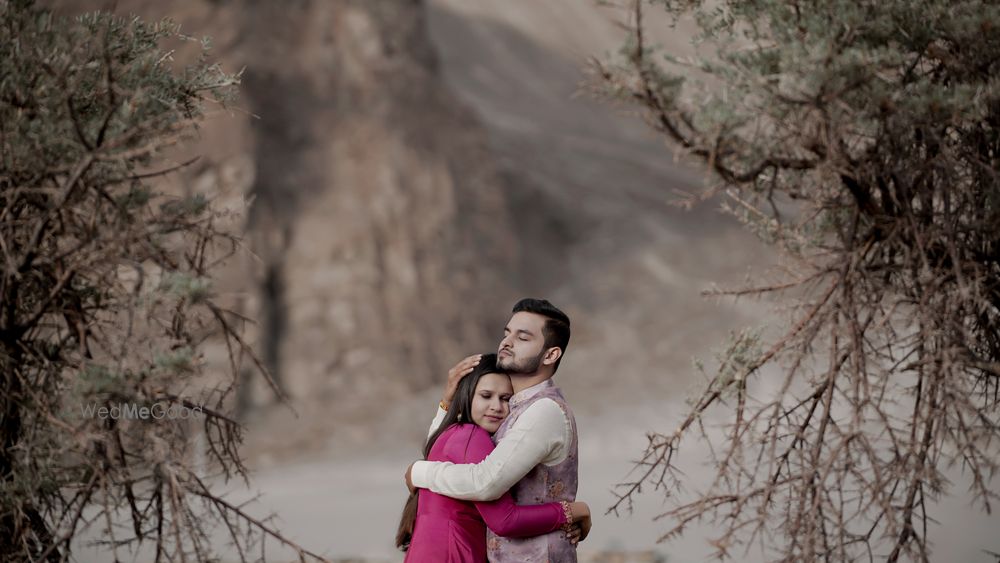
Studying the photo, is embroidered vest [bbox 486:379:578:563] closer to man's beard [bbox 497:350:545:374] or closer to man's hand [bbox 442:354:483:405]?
man's beard [bbox 497:350:545:374]

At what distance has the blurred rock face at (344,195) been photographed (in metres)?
16.0

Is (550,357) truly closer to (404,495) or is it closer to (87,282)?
(87,282)

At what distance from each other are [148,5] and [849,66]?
46.1ft

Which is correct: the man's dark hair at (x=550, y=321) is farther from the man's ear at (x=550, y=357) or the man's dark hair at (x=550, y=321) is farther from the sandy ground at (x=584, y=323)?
the sandy ground at (x=584, y=323)

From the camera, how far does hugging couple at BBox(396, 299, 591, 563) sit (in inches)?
128

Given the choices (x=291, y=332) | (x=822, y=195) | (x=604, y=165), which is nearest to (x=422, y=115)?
(x=291, y=332)

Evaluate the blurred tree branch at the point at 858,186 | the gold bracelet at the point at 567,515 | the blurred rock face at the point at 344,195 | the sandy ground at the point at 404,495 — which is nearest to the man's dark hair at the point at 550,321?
the gold bracelet at the point at 567,515

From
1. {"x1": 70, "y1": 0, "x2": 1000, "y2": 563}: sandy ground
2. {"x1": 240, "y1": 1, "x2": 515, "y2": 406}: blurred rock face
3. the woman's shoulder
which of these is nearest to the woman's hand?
the woman's shoulder

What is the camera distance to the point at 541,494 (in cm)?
338

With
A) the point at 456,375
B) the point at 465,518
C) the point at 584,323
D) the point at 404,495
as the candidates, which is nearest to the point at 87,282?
the point at 456,375

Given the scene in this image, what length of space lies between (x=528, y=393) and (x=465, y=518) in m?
0.42

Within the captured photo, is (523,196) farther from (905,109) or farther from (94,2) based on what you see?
(905,109)

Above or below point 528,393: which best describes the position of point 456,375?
above

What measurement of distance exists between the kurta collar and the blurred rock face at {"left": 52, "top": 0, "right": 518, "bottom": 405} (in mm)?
12264
